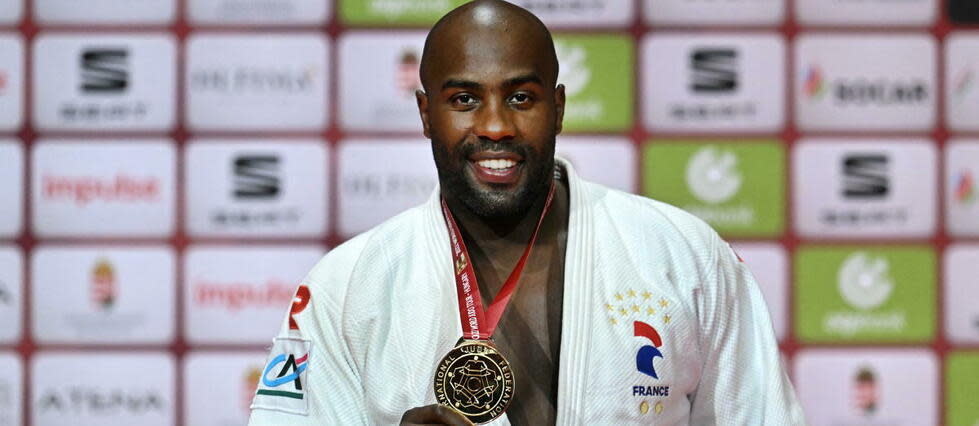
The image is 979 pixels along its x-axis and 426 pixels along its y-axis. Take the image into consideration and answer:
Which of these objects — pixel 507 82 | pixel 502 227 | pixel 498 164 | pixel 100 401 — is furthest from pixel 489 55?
pixel 100 401

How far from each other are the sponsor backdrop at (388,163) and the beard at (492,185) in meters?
1.67

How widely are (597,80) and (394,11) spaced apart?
0.61m

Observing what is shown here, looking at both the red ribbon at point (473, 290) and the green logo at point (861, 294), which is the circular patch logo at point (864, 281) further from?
the red ribbon at point (473, 290)

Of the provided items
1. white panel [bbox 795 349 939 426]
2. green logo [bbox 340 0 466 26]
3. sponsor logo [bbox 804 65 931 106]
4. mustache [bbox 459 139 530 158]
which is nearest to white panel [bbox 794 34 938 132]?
sponsor logo [bbox 804 65 931 106]

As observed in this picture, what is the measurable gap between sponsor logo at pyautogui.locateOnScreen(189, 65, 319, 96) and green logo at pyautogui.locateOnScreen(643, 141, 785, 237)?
998 millimetres

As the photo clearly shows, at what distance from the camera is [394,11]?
3.27 metres

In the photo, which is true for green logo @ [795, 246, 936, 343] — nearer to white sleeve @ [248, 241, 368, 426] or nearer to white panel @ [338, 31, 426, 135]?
white panel @ [338, 31, 426, 135]

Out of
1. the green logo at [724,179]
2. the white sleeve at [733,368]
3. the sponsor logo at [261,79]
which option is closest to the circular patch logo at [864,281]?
the green logo at [724,179]

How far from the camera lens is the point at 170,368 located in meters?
3.34

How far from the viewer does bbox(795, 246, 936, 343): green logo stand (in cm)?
328

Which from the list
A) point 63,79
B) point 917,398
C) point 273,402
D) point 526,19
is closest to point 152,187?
point 63,79

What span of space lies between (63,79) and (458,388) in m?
2.28

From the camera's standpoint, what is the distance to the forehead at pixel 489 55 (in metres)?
1.53

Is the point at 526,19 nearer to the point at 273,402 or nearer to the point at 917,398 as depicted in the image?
the point at 273,402
